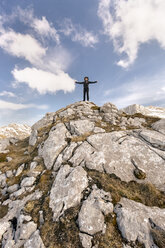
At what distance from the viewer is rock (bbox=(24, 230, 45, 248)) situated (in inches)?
264

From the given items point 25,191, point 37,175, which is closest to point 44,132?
point 37,175

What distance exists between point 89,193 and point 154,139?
422 inches

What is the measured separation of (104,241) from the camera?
249 inches

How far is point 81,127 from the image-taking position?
18.7 metres

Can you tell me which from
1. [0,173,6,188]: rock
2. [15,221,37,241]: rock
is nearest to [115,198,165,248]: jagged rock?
[15,221,37,241]: rock

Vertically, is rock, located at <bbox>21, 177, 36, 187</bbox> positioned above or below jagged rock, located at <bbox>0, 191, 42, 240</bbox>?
above

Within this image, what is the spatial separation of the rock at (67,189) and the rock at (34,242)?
1.33 meters

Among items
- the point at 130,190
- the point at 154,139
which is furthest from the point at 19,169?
the point at 154,139

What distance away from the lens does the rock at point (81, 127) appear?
1791 centimetres

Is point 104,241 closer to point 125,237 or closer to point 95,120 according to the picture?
point 125,237

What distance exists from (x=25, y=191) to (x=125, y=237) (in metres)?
10.1

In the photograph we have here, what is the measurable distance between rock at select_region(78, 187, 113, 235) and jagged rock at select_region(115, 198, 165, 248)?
876mm

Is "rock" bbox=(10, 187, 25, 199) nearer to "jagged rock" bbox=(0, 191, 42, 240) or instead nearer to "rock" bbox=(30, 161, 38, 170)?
"jagged rock" bbox=(0, 191, 42, 240)

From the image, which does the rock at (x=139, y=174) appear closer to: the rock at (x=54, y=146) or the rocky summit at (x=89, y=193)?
the rocky summit at (x=89, y=193)
